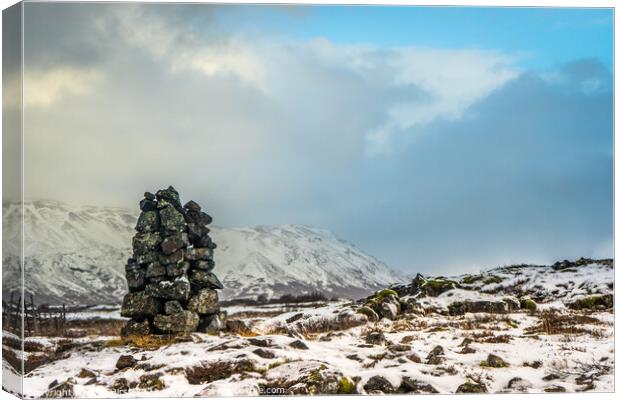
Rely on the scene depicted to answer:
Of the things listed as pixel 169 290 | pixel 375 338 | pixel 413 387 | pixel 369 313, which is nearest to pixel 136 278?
pixel 169 290

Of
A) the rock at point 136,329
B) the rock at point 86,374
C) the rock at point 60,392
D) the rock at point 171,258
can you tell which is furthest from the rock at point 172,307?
the rock at point 60,392

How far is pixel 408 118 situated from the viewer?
96.8 feet

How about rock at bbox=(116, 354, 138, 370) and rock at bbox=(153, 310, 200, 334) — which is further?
rock at bbox=(153, 310, 200, 334)

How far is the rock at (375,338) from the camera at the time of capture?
28.3 m

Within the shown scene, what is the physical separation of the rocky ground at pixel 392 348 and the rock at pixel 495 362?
38 millimetres

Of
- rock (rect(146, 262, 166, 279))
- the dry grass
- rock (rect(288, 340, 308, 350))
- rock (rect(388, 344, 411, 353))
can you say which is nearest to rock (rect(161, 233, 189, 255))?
rock (rect(146, 262, 166, 279))

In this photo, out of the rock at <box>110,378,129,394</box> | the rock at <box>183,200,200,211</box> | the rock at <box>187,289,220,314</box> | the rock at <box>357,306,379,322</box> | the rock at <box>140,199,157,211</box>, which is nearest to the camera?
the rock at <box>110,378,129,394</box>

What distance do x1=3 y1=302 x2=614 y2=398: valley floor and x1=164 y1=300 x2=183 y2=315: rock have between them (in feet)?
2.56

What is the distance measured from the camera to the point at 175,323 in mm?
28328

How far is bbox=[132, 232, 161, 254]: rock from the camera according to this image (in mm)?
28703

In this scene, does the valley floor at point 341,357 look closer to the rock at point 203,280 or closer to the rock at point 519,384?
the rock at point 519,384

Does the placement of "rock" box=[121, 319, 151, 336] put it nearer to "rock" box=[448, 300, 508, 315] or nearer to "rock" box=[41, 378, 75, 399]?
"rock" box=[41, 378, 75, 399]

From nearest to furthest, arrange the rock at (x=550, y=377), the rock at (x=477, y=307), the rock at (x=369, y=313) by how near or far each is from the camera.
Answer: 1. the rock at (x=550, y=377)
2. the rock at (x=369, y=313)
3. the rock at (x=477, y=307)

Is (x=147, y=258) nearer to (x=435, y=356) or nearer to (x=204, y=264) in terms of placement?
(x=204, y=264)
